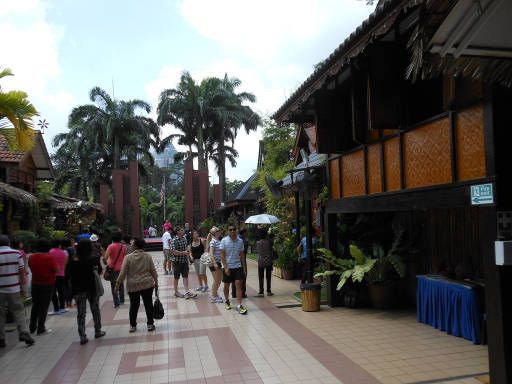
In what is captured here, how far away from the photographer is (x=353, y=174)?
28.7 feet

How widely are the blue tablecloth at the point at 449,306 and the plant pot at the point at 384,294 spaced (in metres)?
1.14

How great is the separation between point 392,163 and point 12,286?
6709 mm

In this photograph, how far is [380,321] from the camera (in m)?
8.17

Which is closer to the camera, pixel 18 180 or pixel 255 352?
→ pixel 255 352

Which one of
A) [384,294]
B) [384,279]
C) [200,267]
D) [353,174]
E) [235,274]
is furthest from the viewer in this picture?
[200,267]

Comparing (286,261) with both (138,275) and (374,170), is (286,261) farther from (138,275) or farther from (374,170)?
(138,275)

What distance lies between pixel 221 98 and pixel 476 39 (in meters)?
37.4

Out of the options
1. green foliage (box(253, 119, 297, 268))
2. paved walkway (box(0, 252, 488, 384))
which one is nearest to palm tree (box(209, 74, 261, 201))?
green foliage (box(253, 119, 297, 268))

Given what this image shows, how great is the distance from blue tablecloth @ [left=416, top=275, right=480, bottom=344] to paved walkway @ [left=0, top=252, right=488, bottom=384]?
17 centimetres

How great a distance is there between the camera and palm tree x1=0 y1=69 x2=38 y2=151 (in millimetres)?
7754

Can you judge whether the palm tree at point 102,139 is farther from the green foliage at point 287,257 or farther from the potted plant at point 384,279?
the potted plant at point 384,279

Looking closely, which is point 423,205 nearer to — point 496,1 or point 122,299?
point 496,1

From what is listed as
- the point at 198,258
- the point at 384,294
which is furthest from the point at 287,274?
the point at 384,294

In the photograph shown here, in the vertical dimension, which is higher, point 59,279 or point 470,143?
point 470,143
